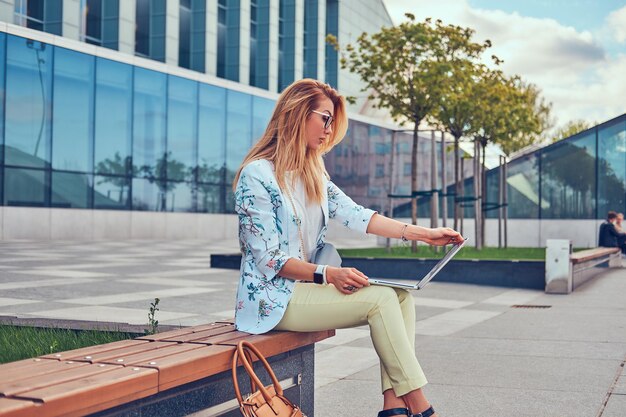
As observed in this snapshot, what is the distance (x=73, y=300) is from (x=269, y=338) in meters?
6.29

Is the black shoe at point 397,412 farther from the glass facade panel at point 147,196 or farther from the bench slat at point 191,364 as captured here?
the glass facade panel at point 147,196

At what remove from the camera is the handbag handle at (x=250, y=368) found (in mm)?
2885

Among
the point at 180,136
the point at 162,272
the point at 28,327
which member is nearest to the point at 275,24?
the point at 180,136

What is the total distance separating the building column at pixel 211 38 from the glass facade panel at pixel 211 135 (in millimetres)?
3131

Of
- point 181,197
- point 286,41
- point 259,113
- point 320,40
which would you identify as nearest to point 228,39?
point 259,113

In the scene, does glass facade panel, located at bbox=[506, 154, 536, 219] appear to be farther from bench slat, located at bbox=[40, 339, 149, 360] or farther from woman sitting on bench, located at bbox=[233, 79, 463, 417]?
bench slat, located at bbox=[40, 339, 149, 360]

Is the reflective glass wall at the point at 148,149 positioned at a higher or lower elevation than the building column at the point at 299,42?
lower

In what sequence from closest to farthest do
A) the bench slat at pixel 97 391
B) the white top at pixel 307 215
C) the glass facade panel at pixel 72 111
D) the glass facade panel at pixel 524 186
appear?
the bench slat at pixel 97 391
the white top at pixel 307 215
the glass facade panel at pixel 524 186
the glass facade panel at pixel 72 111

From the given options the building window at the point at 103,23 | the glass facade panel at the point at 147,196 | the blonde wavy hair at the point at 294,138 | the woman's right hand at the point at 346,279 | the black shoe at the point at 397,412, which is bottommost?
the black shoe at the point at 397,412

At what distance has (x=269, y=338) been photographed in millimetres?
3484

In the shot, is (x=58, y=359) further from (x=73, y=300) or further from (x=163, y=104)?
(x=163, y=104)

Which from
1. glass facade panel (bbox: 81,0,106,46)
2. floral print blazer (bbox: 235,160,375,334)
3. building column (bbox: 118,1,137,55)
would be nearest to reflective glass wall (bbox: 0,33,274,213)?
building column (bbox: 118,1,137,55)

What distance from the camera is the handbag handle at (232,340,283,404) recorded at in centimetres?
288

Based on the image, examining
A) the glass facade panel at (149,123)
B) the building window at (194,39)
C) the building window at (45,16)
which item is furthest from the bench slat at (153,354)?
the building window at (194,39)
